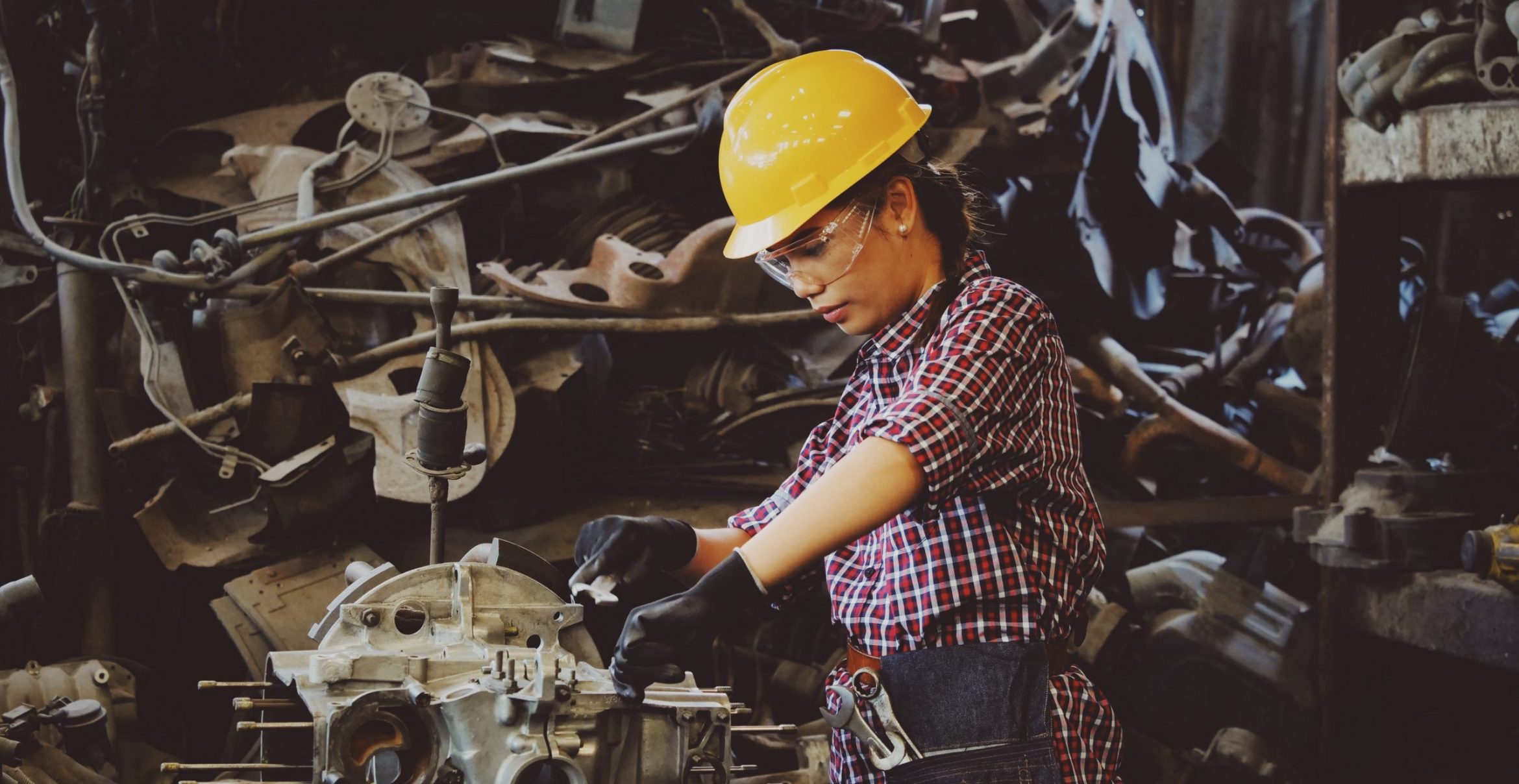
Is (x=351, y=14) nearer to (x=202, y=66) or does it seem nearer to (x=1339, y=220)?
(x=202, y=66)

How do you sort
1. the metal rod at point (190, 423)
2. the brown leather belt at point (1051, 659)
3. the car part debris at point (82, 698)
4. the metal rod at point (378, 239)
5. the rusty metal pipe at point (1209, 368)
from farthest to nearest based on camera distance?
the rusty metal pipe at point (1209, 368) < the metal rod at point (378, 239) < the metal rod at point (190, 423) < the car part debris at point (82, 698) < the brown leather belt at point (1051, 659)

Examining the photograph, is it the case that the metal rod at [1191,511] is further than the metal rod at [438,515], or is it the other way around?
the metal rod at [1191,511]

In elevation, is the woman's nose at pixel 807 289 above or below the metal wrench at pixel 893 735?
above

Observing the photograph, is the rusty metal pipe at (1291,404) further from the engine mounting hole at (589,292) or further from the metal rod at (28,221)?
the metal rod at (28,221)

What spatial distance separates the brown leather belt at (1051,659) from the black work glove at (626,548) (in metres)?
0.29

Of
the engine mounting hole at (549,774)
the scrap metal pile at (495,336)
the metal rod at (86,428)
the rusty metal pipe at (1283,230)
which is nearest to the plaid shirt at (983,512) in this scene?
the engine mounting hole at (549,774)

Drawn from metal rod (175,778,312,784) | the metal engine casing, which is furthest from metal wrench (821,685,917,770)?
metal rod (175,778,312,784)

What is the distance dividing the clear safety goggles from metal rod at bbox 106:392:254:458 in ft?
7.46

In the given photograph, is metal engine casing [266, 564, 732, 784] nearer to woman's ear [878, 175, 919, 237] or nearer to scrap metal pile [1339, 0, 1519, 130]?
woman's ear [878, 175, 919, 237]

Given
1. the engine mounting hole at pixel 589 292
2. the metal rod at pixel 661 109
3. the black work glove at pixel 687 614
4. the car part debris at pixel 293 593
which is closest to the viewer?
the black work glove at pixel 687 614

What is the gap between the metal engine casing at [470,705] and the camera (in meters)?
1.58

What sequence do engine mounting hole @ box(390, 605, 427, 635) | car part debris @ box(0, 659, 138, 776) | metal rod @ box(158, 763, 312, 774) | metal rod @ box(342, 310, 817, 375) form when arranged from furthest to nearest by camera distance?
metal rod @ box(342, 310, 817, 375) → car part debris @ box(0, 659, 138, 776) → engine mounting hole @ box(390, 605, 427, 635) → metal rod @ box(158, 763, 312, 774)

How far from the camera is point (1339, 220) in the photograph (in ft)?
11.1

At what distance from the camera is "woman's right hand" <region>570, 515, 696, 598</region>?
1616 millimetres
